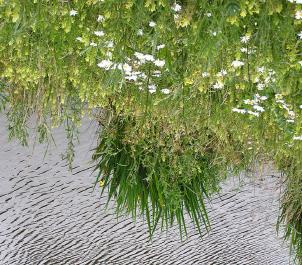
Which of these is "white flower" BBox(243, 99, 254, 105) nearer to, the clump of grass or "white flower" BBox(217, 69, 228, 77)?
"white flower" BBox(217, 69, 228, 77)

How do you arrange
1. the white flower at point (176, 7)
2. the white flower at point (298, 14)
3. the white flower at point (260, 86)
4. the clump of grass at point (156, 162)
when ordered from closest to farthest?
the white flower at point (298, 14)
the white flower at point (176, 7)
the white flower at point (260, 86)
the clump of grass at point (156, 162)

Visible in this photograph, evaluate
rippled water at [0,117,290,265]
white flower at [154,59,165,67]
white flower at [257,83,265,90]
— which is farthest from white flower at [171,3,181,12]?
rippled water at [0,117,290,265]

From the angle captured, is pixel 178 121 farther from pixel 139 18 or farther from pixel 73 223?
pixel 73 223

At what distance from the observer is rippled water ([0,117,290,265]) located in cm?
316

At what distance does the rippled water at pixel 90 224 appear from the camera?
10.4 feet

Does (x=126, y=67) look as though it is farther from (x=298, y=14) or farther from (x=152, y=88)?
(x=298, y=14)

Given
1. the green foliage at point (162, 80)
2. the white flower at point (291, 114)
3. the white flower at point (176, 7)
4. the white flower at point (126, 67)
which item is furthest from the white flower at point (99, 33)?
the white flower at point (291, 114)

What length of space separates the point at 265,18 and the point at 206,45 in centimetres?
23

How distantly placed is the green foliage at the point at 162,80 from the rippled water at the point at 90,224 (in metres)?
0.52

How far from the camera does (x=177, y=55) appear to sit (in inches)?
77.2

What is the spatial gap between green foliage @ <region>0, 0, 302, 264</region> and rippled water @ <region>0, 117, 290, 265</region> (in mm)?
516

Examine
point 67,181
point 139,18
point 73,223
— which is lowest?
point 73,223

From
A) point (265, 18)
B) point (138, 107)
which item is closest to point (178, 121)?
point (138, 107)

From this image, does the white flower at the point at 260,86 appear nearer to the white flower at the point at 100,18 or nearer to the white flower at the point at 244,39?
the white flower at the point at 244,39
